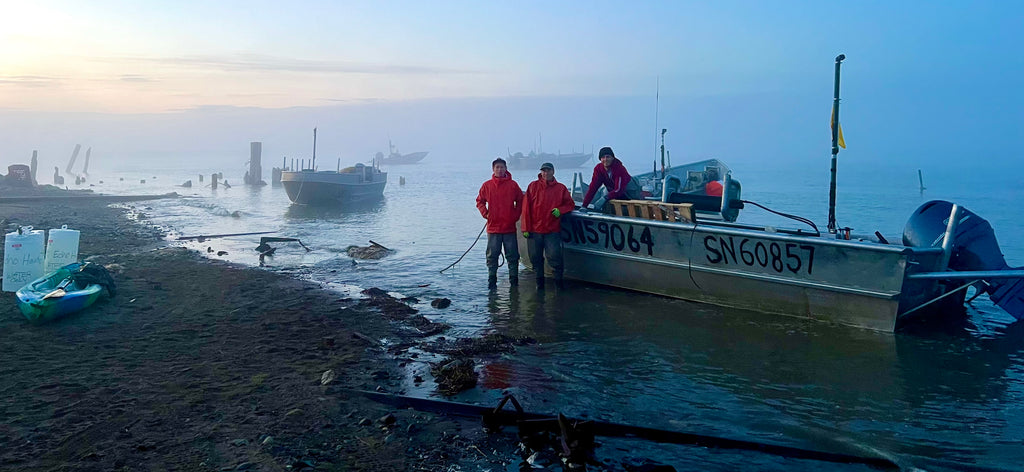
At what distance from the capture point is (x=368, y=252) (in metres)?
14.7

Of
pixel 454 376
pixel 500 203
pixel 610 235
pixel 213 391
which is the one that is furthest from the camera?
pixel 610 235

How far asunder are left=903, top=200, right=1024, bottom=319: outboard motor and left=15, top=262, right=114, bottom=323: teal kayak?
961 cm

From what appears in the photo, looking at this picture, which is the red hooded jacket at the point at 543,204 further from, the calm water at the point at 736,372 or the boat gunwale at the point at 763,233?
the calm water at the point at 736,372

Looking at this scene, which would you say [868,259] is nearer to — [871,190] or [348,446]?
[348,446]

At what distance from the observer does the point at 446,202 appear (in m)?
35.3

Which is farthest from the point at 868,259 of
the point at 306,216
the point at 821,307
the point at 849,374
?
the point at 306,216

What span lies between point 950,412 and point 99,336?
7874 mm

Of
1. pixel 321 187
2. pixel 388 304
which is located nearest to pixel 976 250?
pixel 388 304

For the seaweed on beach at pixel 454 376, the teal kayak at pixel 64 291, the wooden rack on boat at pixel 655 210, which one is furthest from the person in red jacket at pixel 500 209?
the teal kayak at pixel 64 291

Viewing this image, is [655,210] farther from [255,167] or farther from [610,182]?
[255,167]

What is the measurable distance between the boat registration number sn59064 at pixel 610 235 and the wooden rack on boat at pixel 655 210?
21 cm

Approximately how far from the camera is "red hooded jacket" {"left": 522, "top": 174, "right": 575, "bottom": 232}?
1018cm

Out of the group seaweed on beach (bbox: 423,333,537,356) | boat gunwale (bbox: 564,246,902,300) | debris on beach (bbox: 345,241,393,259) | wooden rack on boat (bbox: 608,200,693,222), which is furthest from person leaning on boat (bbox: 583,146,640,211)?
debris on beach (bbox: 345,241,393,259)

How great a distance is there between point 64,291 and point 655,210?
7.29 m
